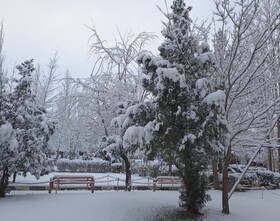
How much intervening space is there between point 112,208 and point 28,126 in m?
5.41

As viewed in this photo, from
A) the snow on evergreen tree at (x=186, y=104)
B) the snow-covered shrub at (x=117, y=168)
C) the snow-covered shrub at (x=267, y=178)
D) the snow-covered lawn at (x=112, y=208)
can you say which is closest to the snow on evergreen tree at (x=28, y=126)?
the snow-covered lawn at (x=112, y=208)

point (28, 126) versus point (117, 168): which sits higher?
point (28, 126)

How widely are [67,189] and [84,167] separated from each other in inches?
493

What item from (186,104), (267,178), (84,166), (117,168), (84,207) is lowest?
(84,207)

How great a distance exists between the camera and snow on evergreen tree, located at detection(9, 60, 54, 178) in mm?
12586

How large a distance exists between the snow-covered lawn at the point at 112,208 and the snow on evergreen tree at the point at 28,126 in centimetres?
144

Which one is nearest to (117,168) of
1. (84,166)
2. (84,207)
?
(84,166)

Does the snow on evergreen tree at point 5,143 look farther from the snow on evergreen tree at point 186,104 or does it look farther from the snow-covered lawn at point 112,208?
the snow on evergreen tree at point 186,104

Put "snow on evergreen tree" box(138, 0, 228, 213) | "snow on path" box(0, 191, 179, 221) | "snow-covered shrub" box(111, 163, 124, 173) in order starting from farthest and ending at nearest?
"snow-covered shrub" box(111, 163, 124, 173)
"snow on path" box(0, 191, 179, 221)
"snow on evergreen tree" box(138, 0, 228, 213)

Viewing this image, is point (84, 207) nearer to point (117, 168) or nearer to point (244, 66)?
point (244, 66)

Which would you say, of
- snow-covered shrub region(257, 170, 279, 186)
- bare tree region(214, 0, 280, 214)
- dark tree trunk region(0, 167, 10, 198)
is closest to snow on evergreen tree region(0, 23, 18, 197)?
dark tree trunk region(0, 167, 10, 198)

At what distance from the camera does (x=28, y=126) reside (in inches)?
517

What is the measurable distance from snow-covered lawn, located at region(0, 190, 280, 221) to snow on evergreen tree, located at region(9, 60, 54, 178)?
4.73 ft

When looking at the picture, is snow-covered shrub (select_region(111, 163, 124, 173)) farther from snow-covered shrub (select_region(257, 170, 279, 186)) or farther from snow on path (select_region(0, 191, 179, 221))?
snow on path (select_region(0, 191, 179, 221))
